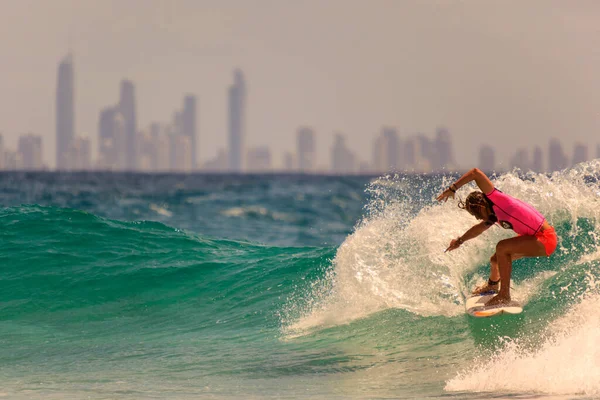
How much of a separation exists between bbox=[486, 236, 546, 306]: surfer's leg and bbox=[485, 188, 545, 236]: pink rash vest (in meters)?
0.09

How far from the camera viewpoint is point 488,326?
9312 mm

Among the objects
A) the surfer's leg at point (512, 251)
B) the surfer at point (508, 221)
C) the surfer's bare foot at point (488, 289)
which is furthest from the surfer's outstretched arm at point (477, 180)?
the surfer's bare foot at point (488, 289)

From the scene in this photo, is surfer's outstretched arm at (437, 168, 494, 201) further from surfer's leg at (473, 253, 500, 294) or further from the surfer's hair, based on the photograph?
surfer's leg at (473, 253, 500, 294)

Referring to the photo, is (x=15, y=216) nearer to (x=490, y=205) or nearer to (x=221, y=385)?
(x=221, y=385)

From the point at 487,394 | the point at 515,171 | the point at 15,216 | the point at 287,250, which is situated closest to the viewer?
the point at 487,394

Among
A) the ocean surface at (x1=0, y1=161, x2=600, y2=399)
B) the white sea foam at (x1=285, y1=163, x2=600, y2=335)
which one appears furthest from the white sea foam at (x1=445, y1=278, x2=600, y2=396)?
the white sea foam at (x1=285, y1=163, x2=600, y2=335)

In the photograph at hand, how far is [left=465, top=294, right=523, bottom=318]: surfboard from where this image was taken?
28.3 ft

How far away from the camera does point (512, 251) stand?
8.35 metres

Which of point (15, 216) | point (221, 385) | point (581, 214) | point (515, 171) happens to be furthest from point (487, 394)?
point (15, 216)

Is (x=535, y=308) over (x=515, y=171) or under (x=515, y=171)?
under

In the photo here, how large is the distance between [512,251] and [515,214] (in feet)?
1.35

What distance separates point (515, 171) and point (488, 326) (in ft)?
10.4

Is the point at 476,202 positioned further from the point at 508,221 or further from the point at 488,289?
the point at 488,289

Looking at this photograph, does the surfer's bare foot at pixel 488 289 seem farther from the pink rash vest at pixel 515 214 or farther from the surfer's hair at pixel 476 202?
the surfer's hair at pixel 476 202
